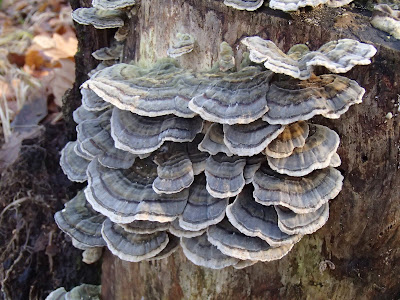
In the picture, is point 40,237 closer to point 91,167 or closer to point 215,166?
point 91,167

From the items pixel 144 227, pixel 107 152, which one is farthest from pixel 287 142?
pixel 107 152

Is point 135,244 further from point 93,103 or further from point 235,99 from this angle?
point 235,99

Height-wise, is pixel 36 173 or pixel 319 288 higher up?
pixel 319 288

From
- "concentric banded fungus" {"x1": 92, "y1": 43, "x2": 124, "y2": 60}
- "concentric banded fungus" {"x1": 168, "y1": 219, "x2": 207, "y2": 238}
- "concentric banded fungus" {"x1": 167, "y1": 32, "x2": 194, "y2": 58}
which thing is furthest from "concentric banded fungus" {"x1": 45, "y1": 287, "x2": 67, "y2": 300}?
"concentric banded fungus" {"x1": 167, "y1": 32, "x2": 194, "y2": 58}

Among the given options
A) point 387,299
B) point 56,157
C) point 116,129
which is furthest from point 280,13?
point 56,157

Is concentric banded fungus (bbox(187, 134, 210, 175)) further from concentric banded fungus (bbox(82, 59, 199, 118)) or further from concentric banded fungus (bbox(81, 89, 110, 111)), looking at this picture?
concentric banded fungus (bbox(81, 89, 110, 111))
